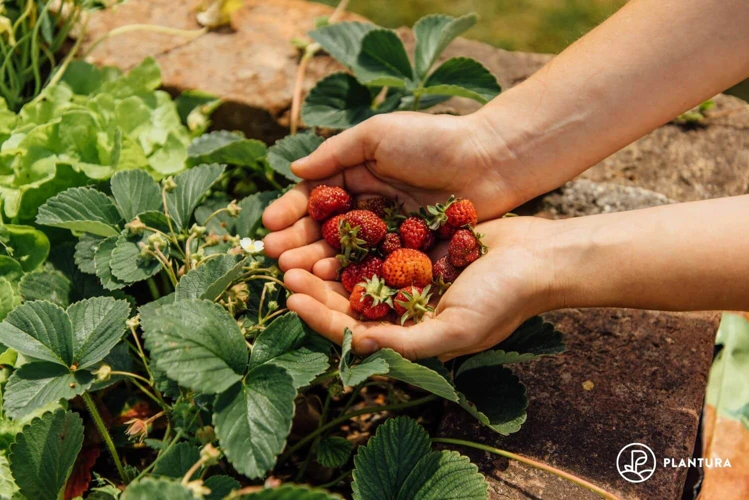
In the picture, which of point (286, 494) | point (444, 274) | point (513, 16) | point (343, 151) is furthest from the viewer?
point (513, 16)

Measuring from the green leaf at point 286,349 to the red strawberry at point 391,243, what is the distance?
0.31m

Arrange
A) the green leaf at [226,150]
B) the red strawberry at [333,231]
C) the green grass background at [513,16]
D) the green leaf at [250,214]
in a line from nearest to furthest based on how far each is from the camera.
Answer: the red strawberry at [333,231] < the green leaf at [250,214] < the green leaf at [226,150] < the green grass background at [513,16]

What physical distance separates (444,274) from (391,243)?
0.13 m

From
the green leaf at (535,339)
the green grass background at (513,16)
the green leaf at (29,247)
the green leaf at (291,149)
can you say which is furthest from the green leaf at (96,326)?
the green grass background at (513,16)

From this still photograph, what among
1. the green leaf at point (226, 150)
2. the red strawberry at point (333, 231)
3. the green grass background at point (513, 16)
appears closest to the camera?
the red strawberry at point (333, 231)

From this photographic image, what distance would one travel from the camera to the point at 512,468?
4.33 ft

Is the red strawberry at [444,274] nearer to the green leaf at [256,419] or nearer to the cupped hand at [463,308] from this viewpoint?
the cupped hand at [463,308]

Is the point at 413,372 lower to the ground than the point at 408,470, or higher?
higher

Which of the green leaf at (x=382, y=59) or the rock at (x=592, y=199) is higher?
the green leaf at (x=382, y=59)

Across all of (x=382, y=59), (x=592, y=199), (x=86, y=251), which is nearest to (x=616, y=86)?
(x=592, y=199)

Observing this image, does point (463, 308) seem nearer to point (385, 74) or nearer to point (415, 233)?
point (415, 233)

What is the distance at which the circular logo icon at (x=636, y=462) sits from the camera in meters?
1.30

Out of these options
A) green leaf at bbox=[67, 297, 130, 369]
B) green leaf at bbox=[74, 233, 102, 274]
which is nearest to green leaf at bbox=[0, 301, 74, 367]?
green leaf at bbox=[67, 297, 130, 369]

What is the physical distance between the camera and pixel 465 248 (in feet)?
4.46
